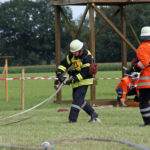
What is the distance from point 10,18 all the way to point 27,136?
7113cm

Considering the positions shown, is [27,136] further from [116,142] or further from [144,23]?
[144,23]

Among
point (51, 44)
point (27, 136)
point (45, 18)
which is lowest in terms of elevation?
point (27, 136)

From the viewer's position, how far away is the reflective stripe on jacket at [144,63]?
24.8 feet

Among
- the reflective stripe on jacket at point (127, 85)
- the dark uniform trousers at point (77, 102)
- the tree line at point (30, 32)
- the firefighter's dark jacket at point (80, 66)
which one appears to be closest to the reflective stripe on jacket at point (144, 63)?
the firefighter's dark jacket at point (80, 66)

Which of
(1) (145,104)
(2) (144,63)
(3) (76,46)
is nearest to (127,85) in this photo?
(3) (76,46)

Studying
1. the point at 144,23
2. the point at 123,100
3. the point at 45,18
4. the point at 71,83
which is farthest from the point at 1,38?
the point at 71,83

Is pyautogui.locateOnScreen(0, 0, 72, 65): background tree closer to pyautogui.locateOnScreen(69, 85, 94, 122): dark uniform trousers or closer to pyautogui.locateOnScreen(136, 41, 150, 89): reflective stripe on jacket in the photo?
pyautogui.locateOnScreen(69, 85, 94, 122): dark uniform trousers

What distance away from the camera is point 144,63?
7.54 m

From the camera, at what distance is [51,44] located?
73062 mm

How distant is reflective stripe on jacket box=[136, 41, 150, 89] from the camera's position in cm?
755

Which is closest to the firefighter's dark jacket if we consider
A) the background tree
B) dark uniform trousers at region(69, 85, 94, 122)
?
dark uniform trousers at region(69, 85, 94, 122)

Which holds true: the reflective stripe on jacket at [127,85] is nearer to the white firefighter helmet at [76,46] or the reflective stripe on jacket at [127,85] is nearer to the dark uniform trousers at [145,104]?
the white firefighter helmet at [76,46]

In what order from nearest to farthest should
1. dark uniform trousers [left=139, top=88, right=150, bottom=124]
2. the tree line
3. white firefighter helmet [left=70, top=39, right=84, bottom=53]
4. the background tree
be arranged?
dark uniform trousers [left=139, top=88, right=150, bottom=124]
white firefighter helmet [left=70, top=39, right=84, bottom=53]
the tree line
the background tree

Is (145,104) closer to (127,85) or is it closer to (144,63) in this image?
(144,63)
